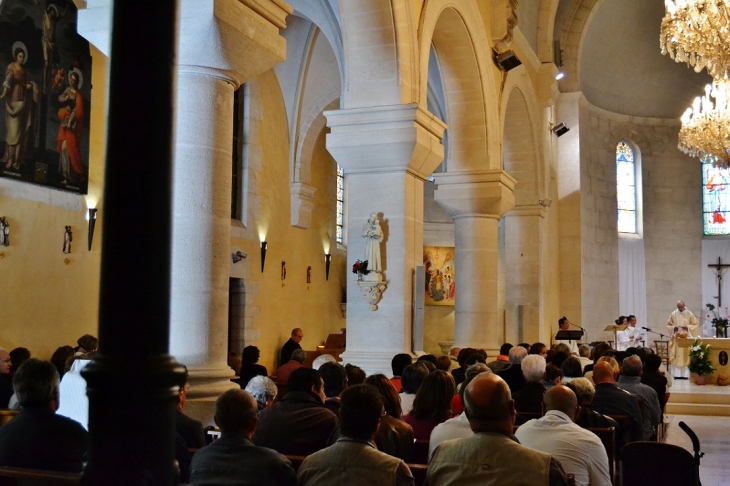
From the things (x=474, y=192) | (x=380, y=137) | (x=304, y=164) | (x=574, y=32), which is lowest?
(x=474, y=192)

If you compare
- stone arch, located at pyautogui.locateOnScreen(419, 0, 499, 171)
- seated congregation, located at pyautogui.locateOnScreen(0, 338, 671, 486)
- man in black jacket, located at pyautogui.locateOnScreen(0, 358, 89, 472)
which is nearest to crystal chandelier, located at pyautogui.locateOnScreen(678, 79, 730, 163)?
stone arch, located at pyautogui.locateOnScreen(419, 0, 499, 171)

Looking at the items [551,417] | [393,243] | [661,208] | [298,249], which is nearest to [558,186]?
[661,208]

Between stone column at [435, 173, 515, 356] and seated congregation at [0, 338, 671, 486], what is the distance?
6.02m

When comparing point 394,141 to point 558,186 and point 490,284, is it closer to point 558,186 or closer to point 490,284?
point 490,284

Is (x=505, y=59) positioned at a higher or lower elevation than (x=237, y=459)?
higher

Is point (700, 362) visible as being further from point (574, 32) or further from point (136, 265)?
point (136, 265)

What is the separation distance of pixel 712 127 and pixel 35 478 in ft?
49.0

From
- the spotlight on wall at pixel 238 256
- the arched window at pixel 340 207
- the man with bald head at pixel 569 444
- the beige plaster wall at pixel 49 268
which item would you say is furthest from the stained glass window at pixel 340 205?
the man with bald head at pixel 569 444

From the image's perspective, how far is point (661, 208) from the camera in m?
23.4

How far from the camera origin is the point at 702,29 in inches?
518

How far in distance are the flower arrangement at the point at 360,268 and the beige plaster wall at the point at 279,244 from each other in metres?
4.32

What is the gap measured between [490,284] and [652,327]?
39.7 feet

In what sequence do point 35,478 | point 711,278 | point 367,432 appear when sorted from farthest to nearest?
point 711,278, point 367,432, point 35,478

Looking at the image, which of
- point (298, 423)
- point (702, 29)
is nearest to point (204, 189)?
point (298, 423)
